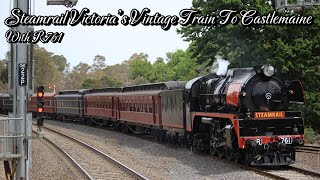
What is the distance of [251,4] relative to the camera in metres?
26.9

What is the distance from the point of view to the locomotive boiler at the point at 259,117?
13.1 m

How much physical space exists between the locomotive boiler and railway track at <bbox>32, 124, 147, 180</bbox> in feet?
10.5

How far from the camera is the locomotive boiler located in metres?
13.1

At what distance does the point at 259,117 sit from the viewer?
13258 millimetres

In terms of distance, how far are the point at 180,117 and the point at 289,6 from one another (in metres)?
6.84

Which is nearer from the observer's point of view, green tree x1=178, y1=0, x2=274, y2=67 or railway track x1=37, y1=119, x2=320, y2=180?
railway track x1=37, y1=119, x2=320, y2=180

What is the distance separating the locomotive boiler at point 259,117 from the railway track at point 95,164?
3202 millimetres

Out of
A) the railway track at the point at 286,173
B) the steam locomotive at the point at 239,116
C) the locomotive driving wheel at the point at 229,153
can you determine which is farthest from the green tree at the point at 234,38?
the railway track at the point at 286,173

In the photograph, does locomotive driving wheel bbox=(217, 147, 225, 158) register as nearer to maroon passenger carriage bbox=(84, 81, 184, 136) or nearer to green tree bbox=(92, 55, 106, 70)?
maroon passenger carriage bbox=(84, 81, 184, 136)

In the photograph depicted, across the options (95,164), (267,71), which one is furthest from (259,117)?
(95,164)

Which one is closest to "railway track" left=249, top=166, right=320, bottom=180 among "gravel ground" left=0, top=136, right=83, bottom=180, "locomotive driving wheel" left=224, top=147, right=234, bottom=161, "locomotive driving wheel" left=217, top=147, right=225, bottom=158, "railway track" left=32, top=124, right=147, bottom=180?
"locomotive driving wheel" left=224, top=147, right=234, bottom=161

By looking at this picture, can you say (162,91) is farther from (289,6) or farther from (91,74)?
(91,74)

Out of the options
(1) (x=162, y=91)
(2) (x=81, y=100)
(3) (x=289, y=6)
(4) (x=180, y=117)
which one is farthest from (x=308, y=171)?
(2) (x=81, y=100)

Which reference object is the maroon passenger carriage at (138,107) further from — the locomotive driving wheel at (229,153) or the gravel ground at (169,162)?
the locomotive driving wheel at (229,153)
